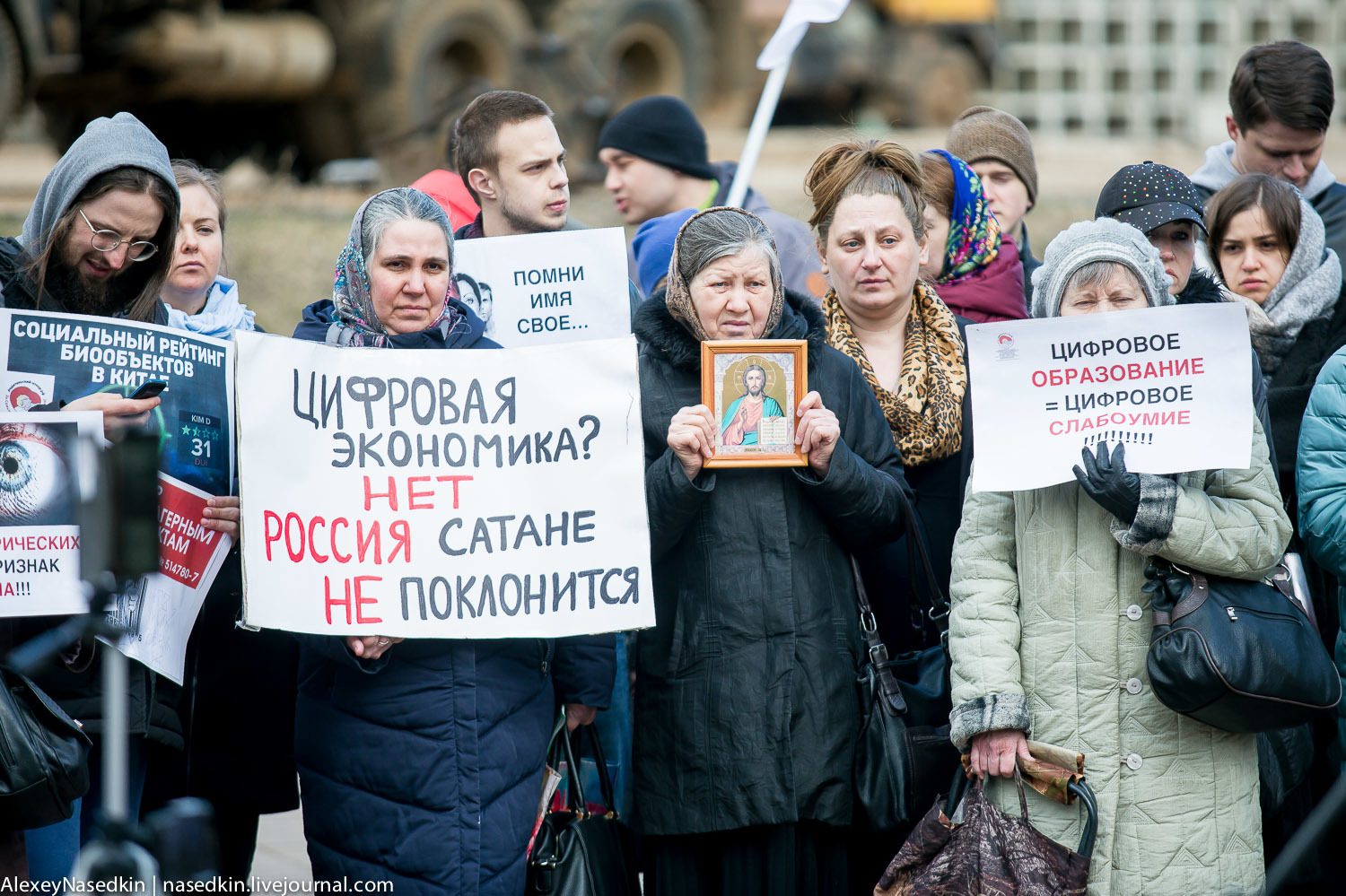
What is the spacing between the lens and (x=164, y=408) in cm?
340

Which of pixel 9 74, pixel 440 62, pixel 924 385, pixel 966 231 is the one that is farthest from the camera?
pixel 440 62

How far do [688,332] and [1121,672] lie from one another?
1219 millimetres

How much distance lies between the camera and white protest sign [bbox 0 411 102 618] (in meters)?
3.12

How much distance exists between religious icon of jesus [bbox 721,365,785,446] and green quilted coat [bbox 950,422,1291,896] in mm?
564

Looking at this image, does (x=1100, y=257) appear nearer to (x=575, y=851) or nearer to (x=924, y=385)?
(x=924, y=385)

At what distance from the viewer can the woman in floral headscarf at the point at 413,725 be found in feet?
10.5

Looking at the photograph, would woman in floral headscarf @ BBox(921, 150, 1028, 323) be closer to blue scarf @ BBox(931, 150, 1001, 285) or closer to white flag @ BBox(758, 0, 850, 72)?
blue scarf @ BBox(931, 150, 1001, 285)

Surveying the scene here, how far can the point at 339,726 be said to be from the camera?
3.29 meters

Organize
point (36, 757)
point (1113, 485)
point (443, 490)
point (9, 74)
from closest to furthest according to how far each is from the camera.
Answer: point (36, 757), point (1113, 485), point (443, 490), point (9, 74)

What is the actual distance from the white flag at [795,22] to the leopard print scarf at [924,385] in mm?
1892

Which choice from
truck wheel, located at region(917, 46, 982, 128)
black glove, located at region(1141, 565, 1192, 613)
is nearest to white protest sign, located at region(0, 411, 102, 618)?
black glove, located at region(1141, 565, 1192, 613)

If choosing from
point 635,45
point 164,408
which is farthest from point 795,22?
point 635,45

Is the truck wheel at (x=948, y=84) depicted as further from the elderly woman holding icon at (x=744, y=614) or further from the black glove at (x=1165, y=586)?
the black glove at (x=1165, y=586)

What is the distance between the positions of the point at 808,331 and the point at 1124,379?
72 cm
